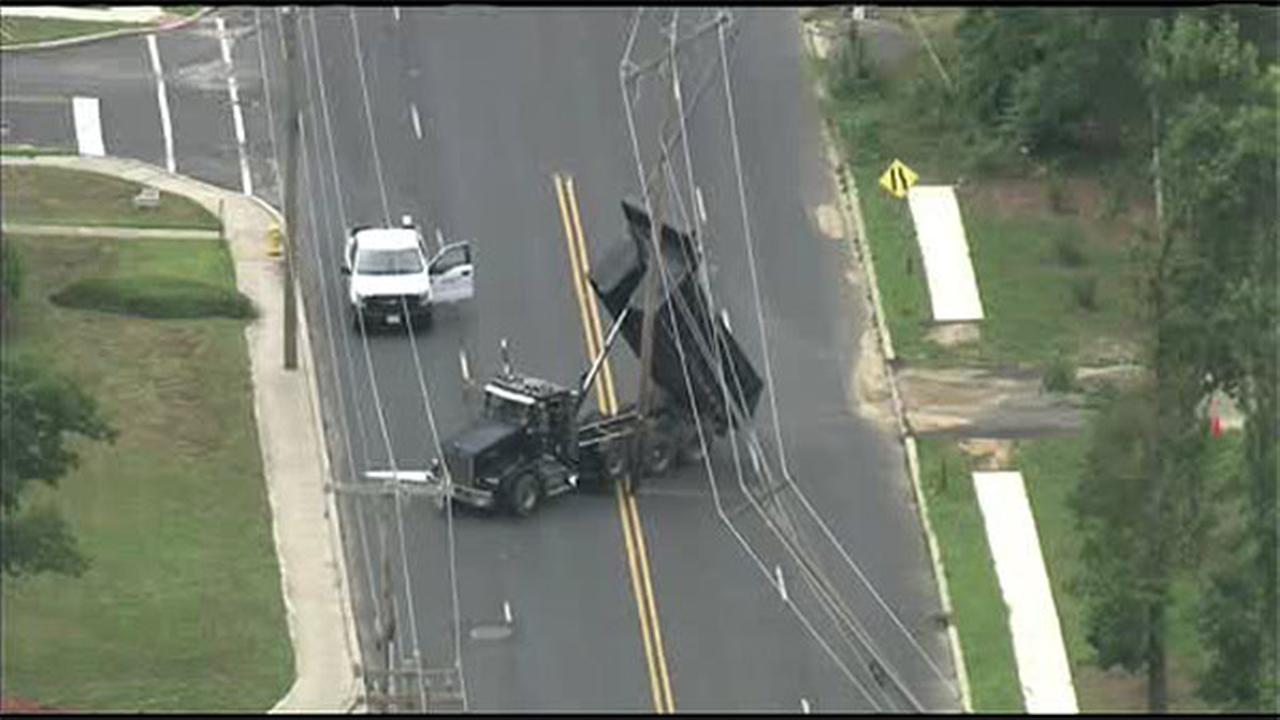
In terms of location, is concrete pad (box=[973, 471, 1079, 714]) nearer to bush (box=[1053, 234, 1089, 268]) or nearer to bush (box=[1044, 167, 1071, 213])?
bush (box=[1053, 234, 1089, 268])

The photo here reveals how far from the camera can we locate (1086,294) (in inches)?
3157

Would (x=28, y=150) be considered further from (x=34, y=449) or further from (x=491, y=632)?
(x=34, y=449)

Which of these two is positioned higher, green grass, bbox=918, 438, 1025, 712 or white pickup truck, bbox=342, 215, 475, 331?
white pickup truck, bbox=342, 215, 475, 331

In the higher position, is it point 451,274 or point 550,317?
point 451,274

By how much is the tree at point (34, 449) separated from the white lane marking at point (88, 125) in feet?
67.0

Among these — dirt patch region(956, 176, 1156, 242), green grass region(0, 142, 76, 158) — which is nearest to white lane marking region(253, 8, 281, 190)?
green grass region(0, 142, 76, 158)

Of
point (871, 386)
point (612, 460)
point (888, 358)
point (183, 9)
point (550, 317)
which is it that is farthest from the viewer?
point (183, 9)

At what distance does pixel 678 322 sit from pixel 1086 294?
9.30 m

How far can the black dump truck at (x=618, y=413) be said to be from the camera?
2867 inches

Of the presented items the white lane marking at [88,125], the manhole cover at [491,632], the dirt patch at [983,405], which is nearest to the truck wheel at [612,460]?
the manhole cover at [491,632]

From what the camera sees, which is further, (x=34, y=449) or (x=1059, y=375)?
(x=1059, y=375)

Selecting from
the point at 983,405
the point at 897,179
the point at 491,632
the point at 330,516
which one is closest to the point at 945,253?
the point at 897,179

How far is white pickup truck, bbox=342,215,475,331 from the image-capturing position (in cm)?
7819

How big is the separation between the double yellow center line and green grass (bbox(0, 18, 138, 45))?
11708 mm
